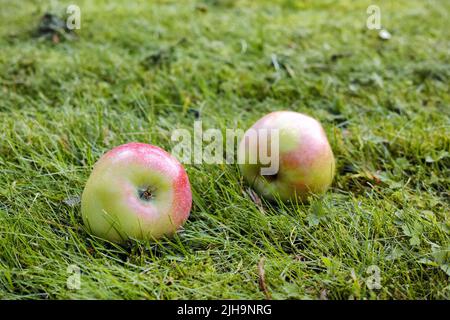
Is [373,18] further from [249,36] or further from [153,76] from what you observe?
[153,76]

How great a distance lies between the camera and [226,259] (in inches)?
75.6

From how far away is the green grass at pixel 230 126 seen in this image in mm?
1788

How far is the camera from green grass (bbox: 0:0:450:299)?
1.79 m

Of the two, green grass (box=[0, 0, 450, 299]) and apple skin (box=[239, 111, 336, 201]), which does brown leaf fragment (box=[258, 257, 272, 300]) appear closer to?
green grass (box=[0, 0, 450, 299])

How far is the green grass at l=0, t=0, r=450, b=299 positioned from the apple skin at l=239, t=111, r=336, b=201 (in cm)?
6

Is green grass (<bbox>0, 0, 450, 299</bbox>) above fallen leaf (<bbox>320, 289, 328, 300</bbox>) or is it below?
above

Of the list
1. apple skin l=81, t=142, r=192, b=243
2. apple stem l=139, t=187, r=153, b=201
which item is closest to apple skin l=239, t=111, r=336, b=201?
apple skin l=81, t=142, r=192, b=243

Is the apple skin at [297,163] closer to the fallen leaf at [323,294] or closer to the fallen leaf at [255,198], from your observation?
the fallen leaf at [255,198]

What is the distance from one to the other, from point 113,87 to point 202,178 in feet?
3.72

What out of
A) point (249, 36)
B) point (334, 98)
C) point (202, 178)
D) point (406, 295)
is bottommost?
point (406, 295)

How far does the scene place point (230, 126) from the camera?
8.97 feet

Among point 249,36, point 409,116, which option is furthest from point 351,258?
point 249,36

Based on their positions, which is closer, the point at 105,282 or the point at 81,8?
the point at 105,282

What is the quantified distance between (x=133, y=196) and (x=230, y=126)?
0.97 m
